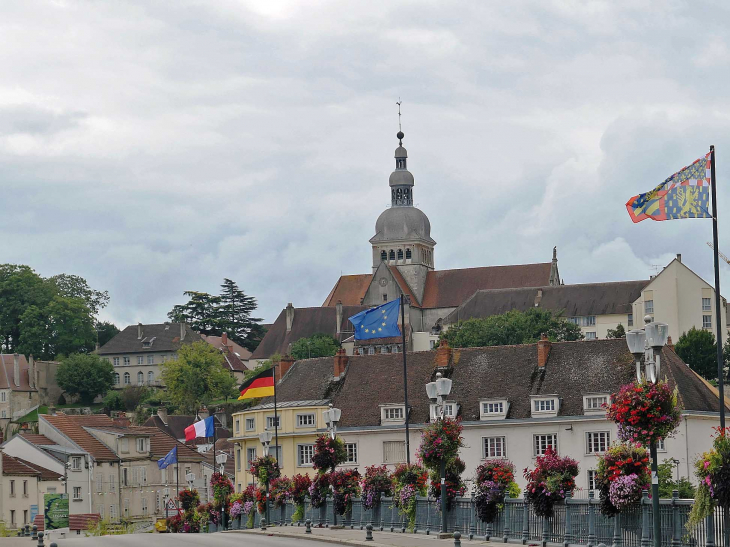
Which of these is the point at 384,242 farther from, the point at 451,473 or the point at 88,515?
the point at 451,473

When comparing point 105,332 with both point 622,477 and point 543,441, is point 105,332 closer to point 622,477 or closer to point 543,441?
point 543,441

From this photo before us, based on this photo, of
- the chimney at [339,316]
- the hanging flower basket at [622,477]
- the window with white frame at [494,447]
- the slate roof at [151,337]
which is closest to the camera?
the hanging flower basket at [622,477]

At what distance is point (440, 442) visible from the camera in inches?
1400

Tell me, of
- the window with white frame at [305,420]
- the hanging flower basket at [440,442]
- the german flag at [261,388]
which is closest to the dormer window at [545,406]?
the german flag at [261,388]

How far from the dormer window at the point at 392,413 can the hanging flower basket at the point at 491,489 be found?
1444 inches

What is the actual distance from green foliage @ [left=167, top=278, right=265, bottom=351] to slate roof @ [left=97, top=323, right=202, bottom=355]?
7.35 meters

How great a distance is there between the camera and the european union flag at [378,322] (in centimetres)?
5191

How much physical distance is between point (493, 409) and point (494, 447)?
202 centimetres

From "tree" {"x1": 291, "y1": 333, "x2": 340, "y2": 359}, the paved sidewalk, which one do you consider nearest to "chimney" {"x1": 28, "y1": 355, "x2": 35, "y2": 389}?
"tree" {"x1": 291, "y1": 333, "x2": 340, "y2": 359}

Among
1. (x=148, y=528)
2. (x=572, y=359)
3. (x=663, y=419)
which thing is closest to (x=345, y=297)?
(x=148, y=528)

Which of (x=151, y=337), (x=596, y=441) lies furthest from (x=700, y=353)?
(x=151, y=337)

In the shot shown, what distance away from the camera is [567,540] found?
29484 millimetres

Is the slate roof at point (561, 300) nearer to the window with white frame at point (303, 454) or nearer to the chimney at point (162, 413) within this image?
the chimney at point (162, 413)

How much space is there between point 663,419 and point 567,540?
5812 mm
